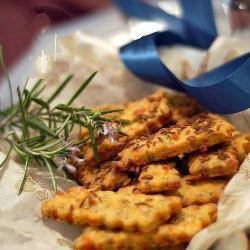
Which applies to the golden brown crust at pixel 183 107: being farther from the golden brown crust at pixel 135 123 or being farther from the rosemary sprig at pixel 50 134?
the rosemary sprig at pixel 50 134

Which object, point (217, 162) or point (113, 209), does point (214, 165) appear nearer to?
point (217, 162)

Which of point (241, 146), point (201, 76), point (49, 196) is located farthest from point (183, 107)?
point (49, 196)

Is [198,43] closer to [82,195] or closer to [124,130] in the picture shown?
[124,130]

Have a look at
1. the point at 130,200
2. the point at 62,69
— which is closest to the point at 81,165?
the point at 130,200

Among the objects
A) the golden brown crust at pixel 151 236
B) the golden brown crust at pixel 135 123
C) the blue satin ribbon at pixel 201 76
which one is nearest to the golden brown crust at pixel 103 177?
the golden brown crust at pixel 135 123

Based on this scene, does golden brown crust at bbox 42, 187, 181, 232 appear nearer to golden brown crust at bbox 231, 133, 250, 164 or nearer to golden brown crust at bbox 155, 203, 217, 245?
golden brown crust at bbox 155, 203, 217, 245

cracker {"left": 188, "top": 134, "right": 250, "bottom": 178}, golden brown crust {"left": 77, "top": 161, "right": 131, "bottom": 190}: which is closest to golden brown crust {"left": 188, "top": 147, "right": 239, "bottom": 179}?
cracker {"left": 188, "top": 134, "right": 250, "bottom": 178}
